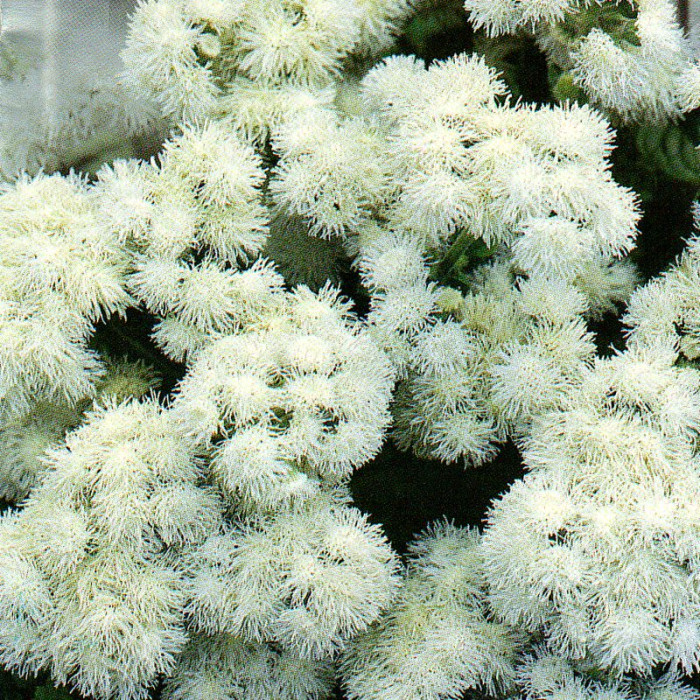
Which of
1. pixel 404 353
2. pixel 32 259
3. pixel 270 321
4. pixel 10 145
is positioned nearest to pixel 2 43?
pixel 10 145

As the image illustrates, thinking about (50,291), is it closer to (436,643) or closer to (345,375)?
(345,375)

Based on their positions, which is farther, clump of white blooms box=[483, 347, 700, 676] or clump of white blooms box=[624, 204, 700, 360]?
clump of white blooms box=[624, 204, 700, 360]

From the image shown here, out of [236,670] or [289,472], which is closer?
[289,472]

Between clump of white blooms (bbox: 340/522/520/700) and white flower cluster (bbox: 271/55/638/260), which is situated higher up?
white flower cluster (bbox: 271/55/638/260)

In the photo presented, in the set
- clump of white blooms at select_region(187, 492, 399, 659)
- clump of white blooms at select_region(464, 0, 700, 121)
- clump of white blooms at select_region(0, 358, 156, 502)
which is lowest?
clump of white blooms at select_region(0, 358, 156, 502)

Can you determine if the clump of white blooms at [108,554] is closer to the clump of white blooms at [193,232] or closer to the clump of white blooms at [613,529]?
the clump of white blooms at [193,232]

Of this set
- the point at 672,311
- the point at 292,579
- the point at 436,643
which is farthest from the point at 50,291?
the point at 672,311

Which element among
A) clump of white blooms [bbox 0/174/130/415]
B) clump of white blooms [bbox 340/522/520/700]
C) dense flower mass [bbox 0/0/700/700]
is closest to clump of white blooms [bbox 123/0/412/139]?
dense flower mass [bbox 0/0/700/700]

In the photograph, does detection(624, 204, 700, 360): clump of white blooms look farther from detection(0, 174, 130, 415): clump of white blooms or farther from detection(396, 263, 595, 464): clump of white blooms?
detection(0, 174, 130, 415): clump of white blooms
